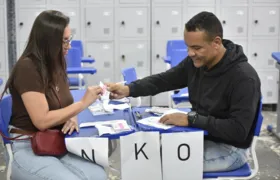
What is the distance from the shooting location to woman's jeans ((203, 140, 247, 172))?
2186 mm

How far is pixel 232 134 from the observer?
209 centimetres

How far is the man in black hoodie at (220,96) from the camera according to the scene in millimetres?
2080

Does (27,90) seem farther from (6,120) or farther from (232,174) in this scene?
(232,174)

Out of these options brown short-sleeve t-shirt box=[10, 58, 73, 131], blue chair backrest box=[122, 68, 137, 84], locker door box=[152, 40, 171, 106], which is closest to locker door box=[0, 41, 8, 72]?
locker door box=[152, 40, 171, 106]

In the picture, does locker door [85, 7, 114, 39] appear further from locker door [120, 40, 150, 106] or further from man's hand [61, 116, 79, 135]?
man's hand [61, 116, 79, 135]

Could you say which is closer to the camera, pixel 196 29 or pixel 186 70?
pixel 196 29

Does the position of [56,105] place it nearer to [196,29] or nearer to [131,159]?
[131,159]

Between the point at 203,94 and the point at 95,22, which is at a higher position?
the point at 95,22

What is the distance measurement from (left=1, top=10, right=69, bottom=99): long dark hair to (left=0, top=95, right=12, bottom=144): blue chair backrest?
187 mm

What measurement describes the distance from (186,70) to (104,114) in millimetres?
572

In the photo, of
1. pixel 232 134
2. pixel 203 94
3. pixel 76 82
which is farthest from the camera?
pixel 76 82

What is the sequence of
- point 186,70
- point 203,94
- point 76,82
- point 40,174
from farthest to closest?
point 76,82, point 186,70, point 203,94, point 40,174

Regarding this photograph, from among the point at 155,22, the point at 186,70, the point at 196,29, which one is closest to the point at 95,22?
the point at 155,22

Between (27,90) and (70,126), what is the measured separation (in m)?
0.27
